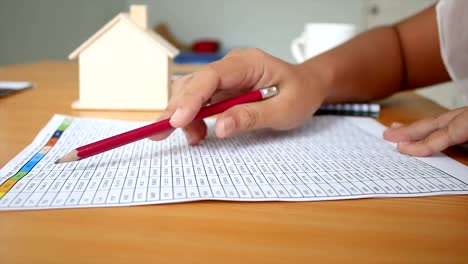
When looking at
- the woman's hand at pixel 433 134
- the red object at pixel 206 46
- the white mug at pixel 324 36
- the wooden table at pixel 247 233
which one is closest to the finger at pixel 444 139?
the woman's hand at pixel 433 134

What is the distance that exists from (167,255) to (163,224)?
0.13ft

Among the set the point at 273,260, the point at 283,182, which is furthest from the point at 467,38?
the point at 273,260

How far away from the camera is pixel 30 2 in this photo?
5.41 feet

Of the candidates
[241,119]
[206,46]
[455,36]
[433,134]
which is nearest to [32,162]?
[241,119]

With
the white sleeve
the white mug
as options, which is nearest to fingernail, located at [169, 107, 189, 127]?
the white sleeve

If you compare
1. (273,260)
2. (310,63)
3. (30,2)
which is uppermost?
(30,2)

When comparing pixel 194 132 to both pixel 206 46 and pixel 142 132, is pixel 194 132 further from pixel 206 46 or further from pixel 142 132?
pixel 206 46

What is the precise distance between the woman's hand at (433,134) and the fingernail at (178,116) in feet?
0.82

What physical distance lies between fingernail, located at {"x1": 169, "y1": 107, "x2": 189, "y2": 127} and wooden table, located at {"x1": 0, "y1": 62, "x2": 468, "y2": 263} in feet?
0.39

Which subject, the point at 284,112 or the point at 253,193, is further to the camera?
the point at 284,112

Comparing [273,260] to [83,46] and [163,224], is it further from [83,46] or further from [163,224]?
[83,46]

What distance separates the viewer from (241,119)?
0.45m

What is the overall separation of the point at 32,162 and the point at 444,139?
17.1 inches

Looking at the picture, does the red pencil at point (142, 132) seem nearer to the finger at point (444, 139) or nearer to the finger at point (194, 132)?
the finger at point (194, 132)
